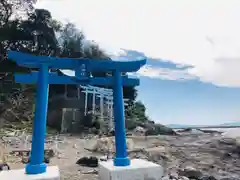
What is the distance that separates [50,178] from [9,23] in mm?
20929

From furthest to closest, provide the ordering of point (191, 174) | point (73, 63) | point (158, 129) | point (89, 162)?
point (158, 129) < point (89, 162) < point (191, 174) < point (73, 63)

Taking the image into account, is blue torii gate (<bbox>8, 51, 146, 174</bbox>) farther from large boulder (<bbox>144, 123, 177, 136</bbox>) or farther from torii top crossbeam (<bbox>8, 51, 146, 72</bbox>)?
large boulder (<bbox>144, 123, 177, 136</bbox>)

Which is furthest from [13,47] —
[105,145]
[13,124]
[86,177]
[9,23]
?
[86,177]

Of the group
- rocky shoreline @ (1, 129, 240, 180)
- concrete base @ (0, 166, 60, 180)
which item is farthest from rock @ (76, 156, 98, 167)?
concrete base @ (0, 166, 60, 180)

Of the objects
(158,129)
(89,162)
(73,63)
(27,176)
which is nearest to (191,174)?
(89,162)

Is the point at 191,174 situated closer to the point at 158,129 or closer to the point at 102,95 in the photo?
the point at 102,95

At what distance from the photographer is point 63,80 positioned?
18.6 ft

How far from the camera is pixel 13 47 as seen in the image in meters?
22.2

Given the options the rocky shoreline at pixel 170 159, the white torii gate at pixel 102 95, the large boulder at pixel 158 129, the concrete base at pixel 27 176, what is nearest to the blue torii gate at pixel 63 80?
the concrete base at pixel 27 176

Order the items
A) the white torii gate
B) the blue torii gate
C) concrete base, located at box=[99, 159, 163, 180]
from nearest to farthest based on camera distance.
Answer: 1. the blue torii gate
2. concrete base, located at box=[99, 159, 163, 180]
3. the white torii gate

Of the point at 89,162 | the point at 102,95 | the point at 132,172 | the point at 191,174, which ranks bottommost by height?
the point at 191,174

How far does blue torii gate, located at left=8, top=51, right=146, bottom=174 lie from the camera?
4.66m

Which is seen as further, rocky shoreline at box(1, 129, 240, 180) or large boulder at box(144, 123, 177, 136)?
large boulder at box(144, 123, 177, 136)

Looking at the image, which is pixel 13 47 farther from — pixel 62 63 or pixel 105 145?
pixel 62 63
